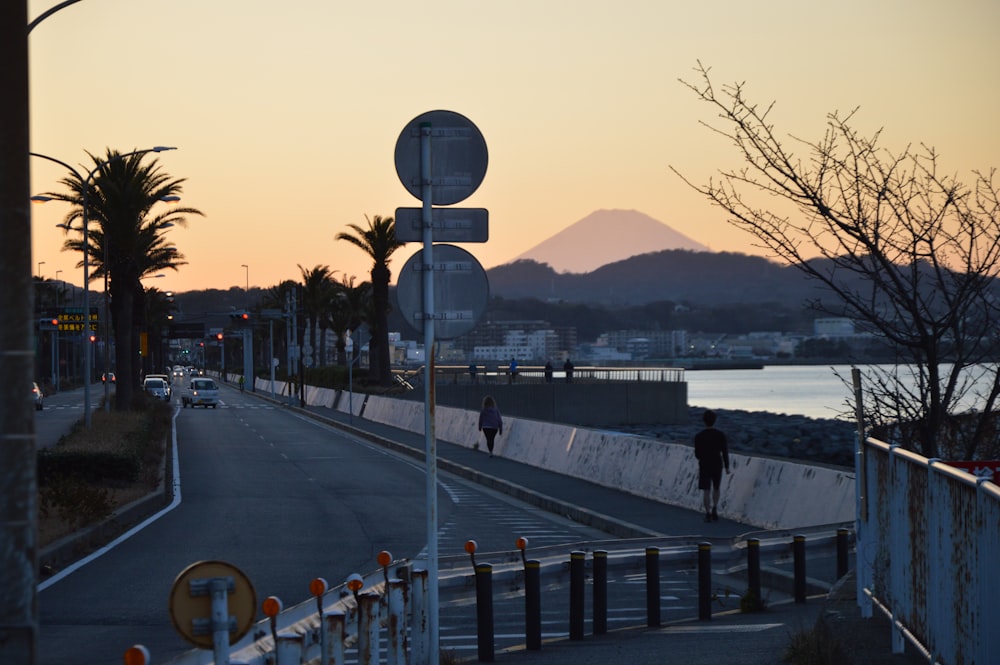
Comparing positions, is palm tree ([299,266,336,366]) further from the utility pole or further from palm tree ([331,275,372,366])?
the utility pole

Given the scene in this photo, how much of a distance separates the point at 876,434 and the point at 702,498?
891cm

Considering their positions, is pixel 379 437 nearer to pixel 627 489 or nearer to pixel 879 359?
pixel 627 489

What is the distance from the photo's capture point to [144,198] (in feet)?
155

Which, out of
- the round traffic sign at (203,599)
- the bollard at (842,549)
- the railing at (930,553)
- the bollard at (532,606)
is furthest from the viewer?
the bollard at (842,549)

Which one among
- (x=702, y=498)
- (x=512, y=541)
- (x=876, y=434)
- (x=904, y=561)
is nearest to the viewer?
(x=904, y=561)

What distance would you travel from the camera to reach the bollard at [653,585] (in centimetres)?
1172

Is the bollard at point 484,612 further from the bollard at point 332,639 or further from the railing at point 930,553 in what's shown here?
the bollard at point 332,639

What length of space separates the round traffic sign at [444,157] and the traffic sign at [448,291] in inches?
18.6

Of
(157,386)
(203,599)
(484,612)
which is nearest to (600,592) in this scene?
(484,612)

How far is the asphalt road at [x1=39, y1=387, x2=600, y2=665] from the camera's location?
12359mm

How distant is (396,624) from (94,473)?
17759mm

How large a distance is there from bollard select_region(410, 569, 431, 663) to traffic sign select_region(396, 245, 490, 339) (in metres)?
1.72

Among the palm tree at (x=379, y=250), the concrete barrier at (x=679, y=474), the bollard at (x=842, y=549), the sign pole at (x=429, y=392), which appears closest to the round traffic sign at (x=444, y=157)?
the sign pole at (x=429, y=392)

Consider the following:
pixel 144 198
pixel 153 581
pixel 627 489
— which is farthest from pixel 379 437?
pixel 153 581
